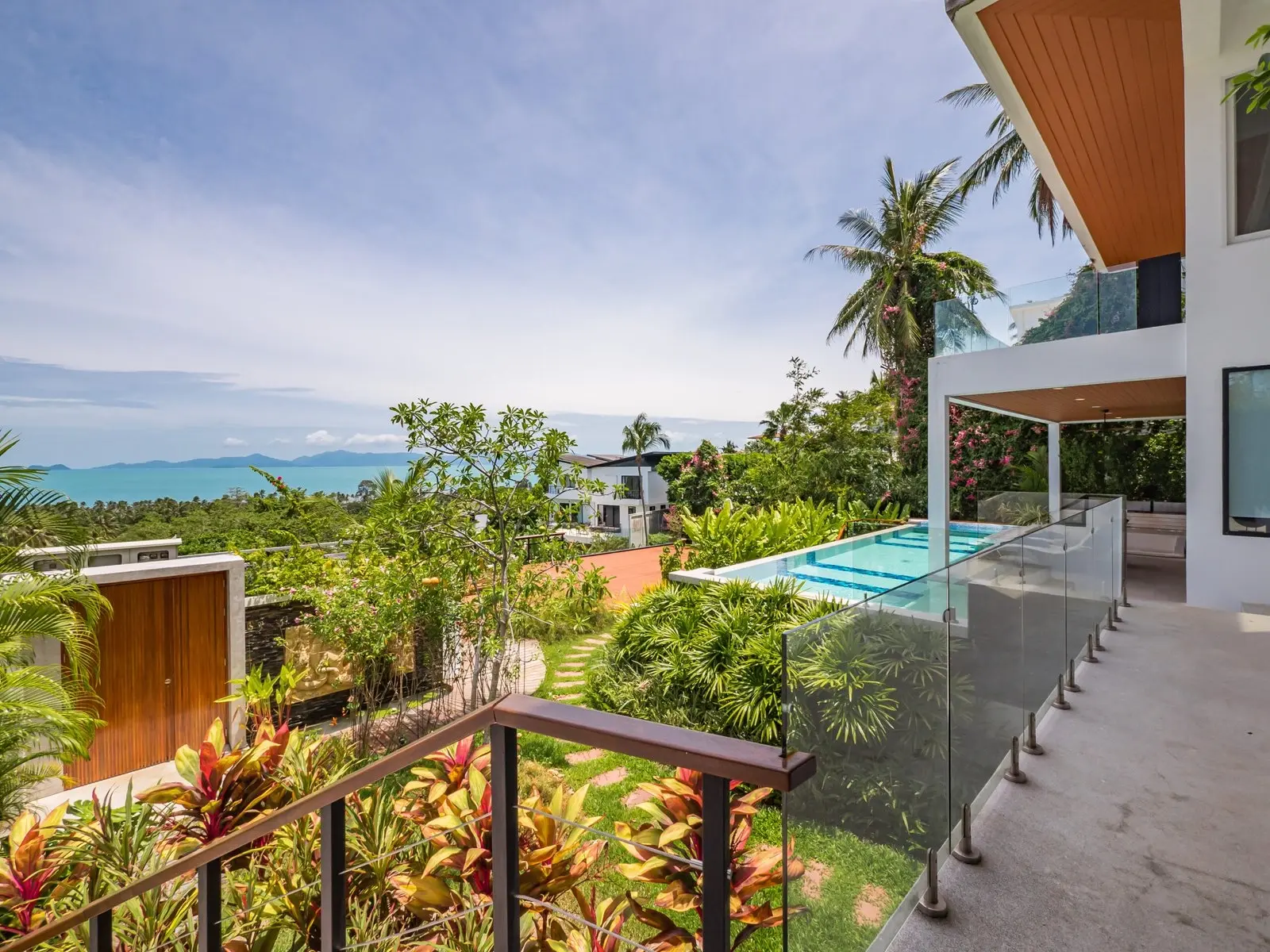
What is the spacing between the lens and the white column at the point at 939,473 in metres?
8.50

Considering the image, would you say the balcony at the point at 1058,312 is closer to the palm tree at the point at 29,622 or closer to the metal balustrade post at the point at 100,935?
the metal balustrade post at the point at 100,935

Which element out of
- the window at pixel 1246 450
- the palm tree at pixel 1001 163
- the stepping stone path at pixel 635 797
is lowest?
the stepping stone path at pixel 635 797

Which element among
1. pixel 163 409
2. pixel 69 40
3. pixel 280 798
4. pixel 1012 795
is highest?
pixel 69 40

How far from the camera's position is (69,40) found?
22156 millimetres

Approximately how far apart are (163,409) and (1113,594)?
72.3m

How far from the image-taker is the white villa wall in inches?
210

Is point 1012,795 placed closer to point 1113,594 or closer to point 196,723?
point 1113,594

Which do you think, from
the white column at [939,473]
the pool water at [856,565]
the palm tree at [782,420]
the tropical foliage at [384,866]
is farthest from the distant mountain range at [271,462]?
the palm tree at [782,420]

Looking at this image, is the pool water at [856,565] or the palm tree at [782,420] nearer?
the pool water at [856,565]

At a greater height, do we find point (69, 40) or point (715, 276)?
point (69, 40)

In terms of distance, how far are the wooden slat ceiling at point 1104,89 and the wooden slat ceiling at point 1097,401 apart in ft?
8.05

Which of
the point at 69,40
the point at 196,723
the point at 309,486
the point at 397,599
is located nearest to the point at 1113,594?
the point at 397,599

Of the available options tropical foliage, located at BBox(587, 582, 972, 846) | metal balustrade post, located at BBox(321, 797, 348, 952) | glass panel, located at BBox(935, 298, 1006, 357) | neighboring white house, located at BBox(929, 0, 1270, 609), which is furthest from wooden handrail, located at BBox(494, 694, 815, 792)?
glass panel, located at BBox(935, 298, 1006, 357)

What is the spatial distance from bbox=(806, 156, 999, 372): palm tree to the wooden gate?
17.5 metres
